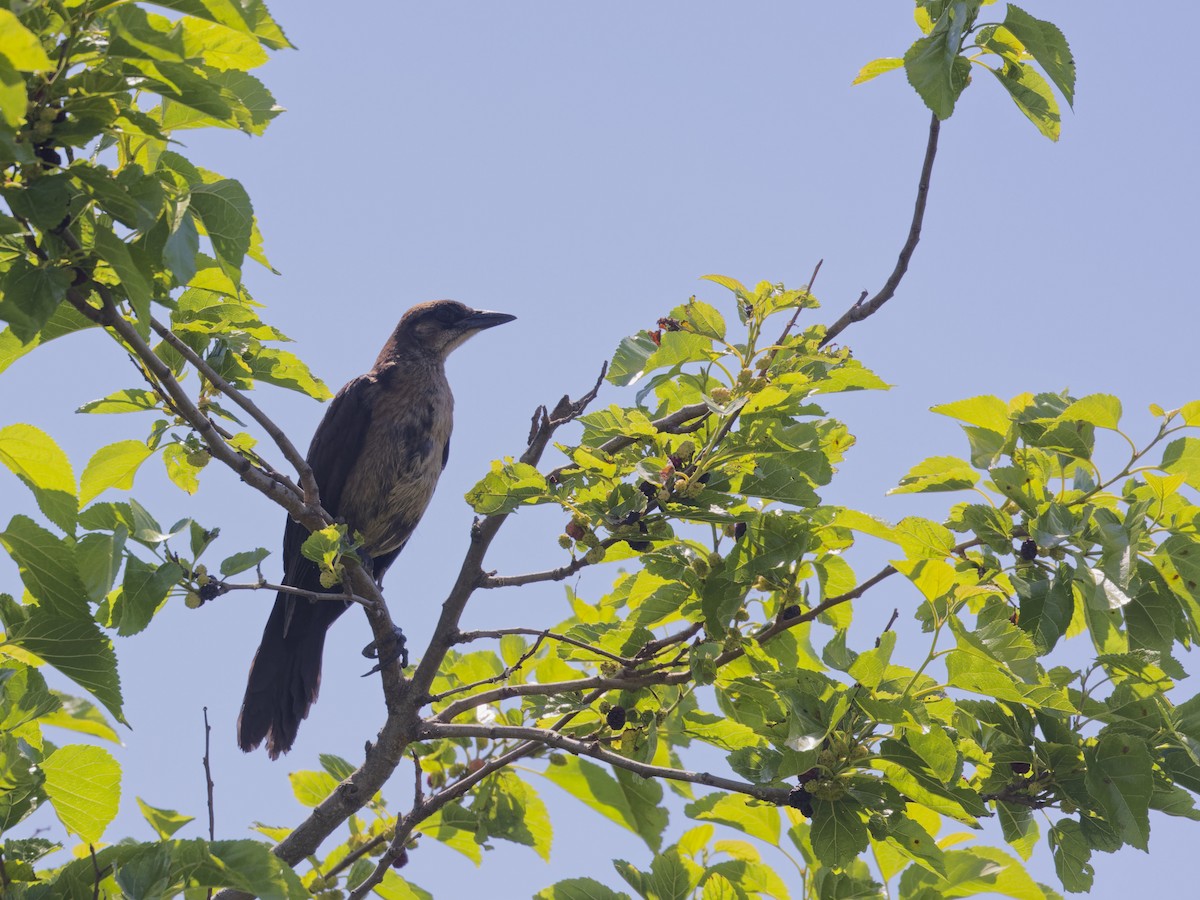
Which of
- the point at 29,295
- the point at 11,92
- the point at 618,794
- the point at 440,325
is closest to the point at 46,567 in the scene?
the point at 29,295

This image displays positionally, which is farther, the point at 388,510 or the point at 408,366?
the point at 408,366

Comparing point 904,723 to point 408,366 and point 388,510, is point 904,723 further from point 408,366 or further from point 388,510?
point 408,366

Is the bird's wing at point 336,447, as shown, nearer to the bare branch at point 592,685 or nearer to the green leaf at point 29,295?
the bare branch at point 592,685

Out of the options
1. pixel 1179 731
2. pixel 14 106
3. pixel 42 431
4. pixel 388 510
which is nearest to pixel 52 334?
pixel 42 431

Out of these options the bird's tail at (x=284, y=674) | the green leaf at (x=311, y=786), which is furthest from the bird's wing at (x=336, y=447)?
the green leaf at (x=311, y=786)

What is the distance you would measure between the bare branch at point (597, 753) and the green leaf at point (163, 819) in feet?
2.51

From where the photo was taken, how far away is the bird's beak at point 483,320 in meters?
7.04

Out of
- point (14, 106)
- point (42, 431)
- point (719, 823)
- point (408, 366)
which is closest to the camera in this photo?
point (14, 106)

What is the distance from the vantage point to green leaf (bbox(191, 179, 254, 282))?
2344 mm

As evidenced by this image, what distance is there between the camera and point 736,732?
2971mm

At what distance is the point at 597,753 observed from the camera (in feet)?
9.55

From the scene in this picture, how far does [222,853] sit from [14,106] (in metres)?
1.46

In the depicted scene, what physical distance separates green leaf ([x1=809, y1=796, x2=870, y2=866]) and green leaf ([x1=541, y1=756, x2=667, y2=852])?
122 centimetres

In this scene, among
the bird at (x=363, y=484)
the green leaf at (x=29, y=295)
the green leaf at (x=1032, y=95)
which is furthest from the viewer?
the bird at (x=363, y=484)
